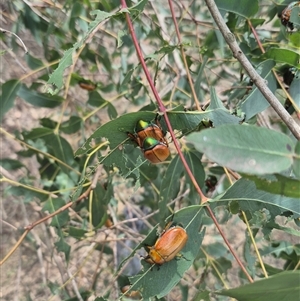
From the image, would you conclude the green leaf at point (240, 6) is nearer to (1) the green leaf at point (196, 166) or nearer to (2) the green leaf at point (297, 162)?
(1) the green leaf at point (196, 166)

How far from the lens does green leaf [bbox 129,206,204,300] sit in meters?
0.55

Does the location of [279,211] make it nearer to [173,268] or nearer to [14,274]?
[173,268]

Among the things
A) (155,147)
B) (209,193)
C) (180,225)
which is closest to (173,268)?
(180,225)

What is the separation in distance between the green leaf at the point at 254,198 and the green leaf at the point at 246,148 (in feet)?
0.64

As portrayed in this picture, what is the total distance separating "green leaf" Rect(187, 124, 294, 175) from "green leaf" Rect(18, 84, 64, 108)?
84cm

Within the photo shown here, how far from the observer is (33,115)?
230 cm

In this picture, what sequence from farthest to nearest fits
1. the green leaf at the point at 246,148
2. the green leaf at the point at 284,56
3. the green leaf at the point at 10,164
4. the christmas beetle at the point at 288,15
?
the green leaf at the point at 10,164 → the christmas beetle at the point at 288,15 → the green leaf at the point at 284,56 → the green leaf at the point at 246,148

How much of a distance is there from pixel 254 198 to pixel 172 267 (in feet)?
0.44

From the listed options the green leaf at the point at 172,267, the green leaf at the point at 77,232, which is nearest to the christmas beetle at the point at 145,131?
the green leaf at the point at 172,267

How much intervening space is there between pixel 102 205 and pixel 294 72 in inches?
20.6

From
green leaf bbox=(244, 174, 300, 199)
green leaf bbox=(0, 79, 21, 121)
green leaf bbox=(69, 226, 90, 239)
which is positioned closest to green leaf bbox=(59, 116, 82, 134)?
green leaf bbox=(0, 79, 21, 121)

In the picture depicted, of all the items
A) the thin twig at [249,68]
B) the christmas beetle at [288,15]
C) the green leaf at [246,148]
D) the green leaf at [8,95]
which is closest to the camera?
the green leaf at [246,148]

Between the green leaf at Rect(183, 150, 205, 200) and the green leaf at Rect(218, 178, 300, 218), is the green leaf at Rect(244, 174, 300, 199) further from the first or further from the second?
the green leaf at Rect(183, 150, 205, 200)

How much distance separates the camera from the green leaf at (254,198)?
0.54 meters
